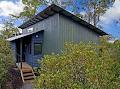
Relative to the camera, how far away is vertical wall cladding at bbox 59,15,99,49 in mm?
28747

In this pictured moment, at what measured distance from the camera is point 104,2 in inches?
1842

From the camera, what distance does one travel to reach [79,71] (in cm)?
993

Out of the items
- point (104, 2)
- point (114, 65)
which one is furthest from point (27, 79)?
point (104, 2)

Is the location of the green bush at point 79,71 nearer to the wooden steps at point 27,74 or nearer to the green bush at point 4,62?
the green bush at point 4,62

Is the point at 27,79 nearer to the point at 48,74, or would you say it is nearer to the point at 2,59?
the point at 2,59

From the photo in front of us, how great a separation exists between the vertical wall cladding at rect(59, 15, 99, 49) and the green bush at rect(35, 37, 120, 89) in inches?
718

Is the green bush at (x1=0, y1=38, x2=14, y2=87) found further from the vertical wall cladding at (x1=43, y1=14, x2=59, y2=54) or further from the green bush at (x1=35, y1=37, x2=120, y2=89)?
the green bush at (x1=35, y1=37, x2=120, y2=89)

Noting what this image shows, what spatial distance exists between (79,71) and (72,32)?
1982 cm

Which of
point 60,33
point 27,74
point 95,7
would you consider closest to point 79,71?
point 27,74

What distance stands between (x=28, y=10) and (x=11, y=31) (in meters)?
7.67

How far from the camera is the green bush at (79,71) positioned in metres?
8.98

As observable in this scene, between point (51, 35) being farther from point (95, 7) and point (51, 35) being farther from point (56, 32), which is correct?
point (95, 7)

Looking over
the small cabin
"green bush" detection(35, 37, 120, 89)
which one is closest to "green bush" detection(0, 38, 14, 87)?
the small cabin

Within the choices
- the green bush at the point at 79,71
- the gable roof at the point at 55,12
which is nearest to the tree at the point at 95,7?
the gable roof at the point at 55,12
